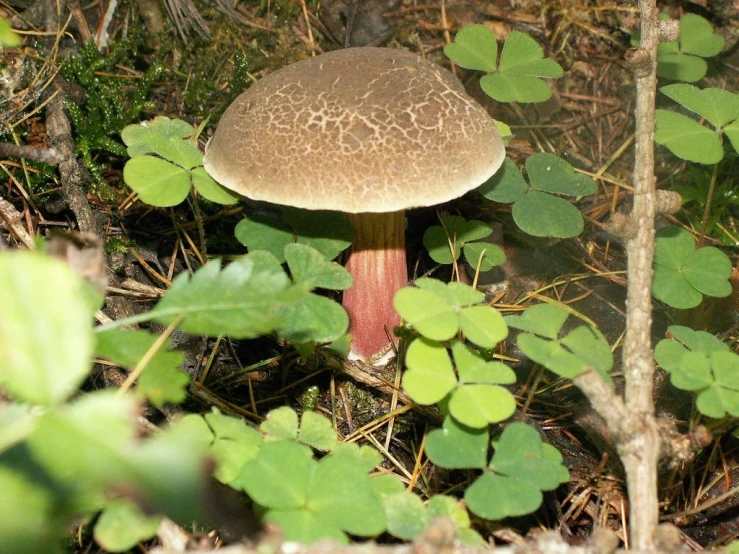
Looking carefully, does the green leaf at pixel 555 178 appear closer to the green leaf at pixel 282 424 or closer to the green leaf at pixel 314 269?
the green leaf at pixel 314 269

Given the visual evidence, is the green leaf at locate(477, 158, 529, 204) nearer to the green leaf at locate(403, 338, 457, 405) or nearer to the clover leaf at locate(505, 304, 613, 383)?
the clover leaf at locate(505, 304, 613, 383)

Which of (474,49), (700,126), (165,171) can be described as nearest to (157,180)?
(165,171)

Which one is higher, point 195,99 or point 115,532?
point 195,99

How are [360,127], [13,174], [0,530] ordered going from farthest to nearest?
[13,174]
[360,127]
[0,530]

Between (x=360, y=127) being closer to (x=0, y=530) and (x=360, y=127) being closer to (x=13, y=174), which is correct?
(x=0, y=530)

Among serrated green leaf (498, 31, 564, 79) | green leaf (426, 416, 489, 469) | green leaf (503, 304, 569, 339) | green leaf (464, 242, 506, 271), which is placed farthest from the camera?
serrated green leaf (498, 31, 564, 79)

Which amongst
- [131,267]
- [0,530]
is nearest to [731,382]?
[0,530]

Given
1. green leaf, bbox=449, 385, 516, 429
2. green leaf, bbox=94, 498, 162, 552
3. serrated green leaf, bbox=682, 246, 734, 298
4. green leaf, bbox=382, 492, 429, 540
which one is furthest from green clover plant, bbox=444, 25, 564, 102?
green leaf, bbox=94, 498, 162, 552
